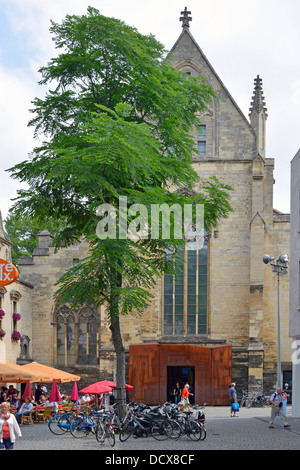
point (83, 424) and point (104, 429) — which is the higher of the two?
point (104, 429)

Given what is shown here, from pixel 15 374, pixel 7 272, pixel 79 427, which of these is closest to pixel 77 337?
pixel 15 374

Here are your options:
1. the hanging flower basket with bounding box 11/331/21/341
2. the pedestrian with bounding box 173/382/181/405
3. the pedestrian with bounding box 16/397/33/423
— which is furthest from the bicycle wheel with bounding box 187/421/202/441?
the hanging flower basket with bounding box 11/331/21/341

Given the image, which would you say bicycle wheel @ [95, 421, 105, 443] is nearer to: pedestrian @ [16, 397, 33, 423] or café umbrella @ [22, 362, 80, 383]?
pedestrian @ [16, 397, 33, 423]

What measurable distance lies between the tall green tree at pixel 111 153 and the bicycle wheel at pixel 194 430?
3827 mm

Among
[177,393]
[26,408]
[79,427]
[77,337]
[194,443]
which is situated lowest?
[177,393]

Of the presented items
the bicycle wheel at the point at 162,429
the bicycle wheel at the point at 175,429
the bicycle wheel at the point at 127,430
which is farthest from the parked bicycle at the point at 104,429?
the bicycle wheel at the point at 175,429

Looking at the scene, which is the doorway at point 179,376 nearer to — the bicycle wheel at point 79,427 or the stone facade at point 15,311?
the stone facade at point 15,311

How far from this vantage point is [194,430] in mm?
19859

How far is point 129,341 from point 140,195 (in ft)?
61.2

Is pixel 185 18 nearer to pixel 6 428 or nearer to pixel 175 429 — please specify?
pixel 175 429

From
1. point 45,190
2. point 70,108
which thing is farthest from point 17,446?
point 70,108

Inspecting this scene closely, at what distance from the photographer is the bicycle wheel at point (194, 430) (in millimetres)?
19812

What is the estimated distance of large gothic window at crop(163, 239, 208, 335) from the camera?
4038 centimetres

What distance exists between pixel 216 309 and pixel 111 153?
20.2m
